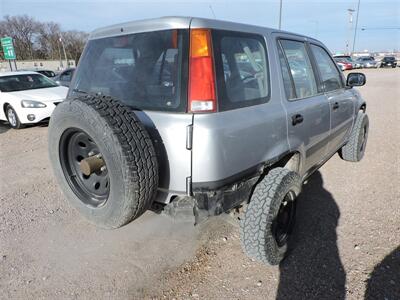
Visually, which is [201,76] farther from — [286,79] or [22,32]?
[22,32]

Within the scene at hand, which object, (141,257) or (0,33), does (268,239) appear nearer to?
(141,257)

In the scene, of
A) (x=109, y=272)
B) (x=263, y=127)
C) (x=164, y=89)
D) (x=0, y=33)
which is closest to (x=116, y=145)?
(x=164, y=89)

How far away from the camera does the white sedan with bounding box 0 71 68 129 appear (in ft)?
25.3

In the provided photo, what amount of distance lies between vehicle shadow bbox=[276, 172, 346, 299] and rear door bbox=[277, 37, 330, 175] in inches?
19.6

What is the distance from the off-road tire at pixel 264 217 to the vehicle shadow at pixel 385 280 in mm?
696

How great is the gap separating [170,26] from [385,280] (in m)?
2.40

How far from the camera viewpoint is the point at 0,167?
16.9 feet

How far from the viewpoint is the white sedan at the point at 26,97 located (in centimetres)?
772

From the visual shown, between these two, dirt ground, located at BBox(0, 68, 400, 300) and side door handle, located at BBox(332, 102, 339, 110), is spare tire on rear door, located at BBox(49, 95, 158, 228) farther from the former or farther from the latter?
side door handle, located at BBox(332, 102, 339, 110)

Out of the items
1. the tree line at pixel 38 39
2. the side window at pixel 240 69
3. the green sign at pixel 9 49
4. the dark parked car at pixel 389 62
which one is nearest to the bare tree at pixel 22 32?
the tree line at pixel 38 39

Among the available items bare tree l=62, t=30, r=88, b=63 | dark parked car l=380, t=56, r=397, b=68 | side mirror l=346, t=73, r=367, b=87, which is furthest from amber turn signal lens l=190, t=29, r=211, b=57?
bare tree l=62, t=30, r=88, b=63

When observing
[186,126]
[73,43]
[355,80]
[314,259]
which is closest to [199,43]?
→ [186,126]

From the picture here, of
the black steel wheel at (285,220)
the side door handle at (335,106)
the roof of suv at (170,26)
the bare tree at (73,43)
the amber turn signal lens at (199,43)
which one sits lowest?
the black steel wheel at (285,220)

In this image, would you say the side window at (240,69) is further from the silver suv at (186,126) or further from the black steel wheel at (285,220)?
the black steel wheel at (285,220)
